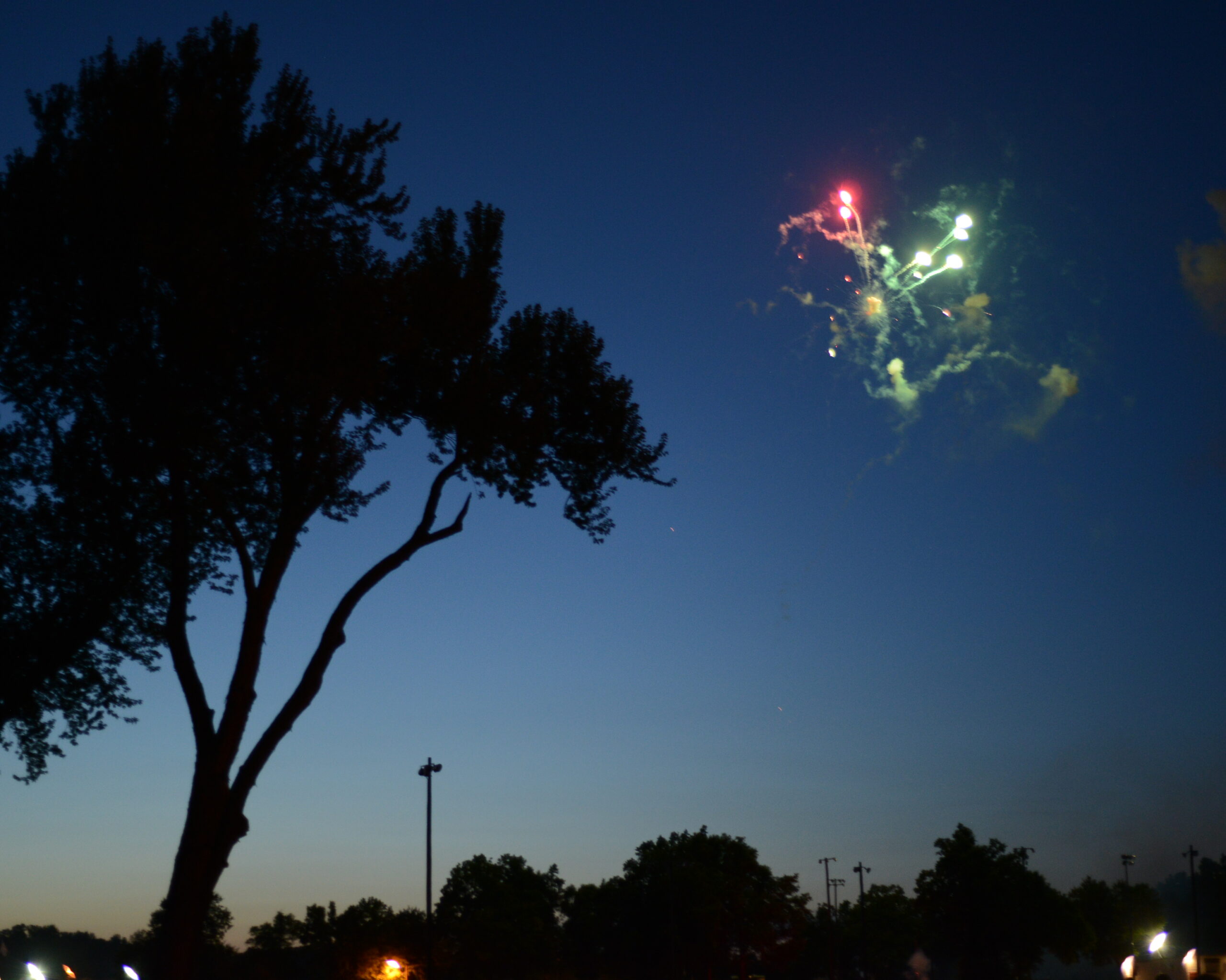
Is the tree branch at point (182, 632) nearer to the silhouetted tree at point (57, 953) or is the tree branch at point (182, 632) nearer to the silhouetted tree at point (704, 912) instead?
the silhouetted tree at point (57, 953)

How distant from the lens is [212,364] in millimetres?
14719

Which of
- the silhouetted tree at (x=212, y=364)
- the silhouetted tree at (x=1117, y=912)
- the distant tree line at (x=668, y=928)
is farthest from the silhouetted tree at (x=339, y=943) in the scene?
the silhouetted tree at (x=1117, y=912)

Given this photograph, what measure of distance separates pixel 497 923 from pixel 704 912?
59.6 feet

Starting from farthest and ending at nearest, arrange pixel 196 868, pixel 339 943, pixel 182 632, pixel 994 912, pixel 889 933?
pixel 889 933
pixel 994 912
pixel 339 943
pixel 182 632
pixel 196 868

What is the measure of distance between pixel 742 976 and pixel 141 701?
73.9m

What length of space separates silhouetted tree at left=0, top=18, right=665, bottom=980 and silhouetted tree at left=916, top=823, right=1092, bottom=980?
8910cm

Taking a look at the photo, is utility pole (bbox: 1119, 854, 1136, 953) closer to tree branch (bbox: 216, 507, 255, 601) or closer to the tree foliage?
the tree foliage

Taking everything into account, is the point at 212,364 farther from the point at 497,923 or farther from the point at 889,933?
the point at 889,933

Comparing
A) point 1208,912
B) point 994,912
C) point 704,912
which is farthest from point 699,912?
point 1208,912

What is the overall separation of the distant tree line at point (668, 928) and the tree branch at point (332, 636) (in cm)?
5981

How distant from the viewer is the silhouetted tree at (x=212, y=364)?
1421 cm

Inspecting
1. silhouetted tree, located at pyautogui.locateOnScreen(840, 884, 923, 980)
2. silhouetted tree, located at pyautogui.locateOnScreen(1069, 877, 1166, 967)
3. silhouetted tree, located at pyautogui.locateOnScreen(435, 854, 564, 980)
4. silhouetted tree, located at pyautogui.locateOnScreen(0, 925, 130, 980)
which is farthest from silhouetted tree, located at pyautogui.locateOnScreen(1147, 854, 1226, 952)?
silhouetted tree, located at pyautogui.locateOnScreen(0, 925, 130, 980)

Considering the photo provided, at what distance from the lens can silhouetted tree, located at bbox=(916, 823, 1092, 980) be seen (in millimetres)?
88375

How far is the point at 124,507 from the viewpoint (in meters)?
16.3
